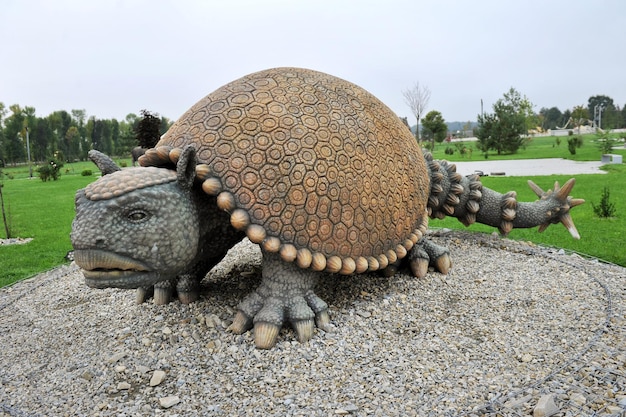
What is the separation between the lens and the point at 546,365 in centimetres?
314

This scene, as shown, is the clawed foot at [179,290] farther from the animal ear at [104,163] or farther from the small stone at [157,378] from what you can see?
the animal ear at [104,163]

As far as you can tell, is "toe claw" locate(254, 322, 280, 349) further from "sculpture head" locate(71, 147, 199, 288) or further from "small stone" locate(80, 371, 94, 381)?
"small stone" locate(80, 371, 94, 381)

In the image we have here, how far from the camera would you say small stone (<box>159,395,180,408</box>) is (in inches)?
110

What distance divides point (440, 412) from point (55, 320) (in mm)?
3439

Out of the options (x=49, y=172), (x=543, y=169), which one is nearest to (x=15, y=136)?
(x=49, y=172)

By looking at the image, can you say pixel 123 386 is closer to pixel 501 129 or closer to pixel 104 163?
pixel 104 163

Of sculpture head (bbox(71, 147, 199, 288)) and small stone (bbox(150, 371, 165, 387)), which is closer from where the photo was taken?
sculpture head (bbox(71, 147, 199, 288))

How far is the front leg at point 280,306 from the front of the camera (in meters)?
3.31

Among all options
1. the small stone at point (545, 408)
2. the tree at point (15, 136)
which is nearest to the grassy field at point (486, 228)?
the small stone at point (545, 408)

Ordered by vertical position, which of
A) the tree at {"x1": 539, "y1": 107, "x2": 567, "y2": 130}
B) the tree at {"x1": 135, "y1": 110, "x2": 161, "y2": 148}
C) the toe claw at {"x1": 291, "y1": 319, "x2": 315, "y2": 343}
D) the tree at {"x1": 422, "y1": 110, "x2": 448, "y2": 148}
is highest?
the tree at {"x1": 539, "y1": 107, "x2": 567, "y2": 130}

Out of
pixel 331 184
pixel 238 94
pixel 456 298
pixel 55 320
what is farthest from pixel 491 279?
pixel 55 320

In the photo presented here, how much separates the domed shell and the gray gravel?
64 centimetres

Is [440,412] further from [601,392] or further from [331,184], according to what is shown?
[331,184]

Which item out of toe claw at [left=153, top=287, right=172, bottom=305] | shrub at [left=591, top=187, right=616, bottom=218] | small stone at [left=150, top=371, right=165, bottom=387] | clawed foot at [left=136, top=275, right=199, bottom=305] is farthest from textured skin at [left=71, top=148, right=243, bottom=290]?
→ shrub at [left=591, top=187, right=616, bottom=218]
